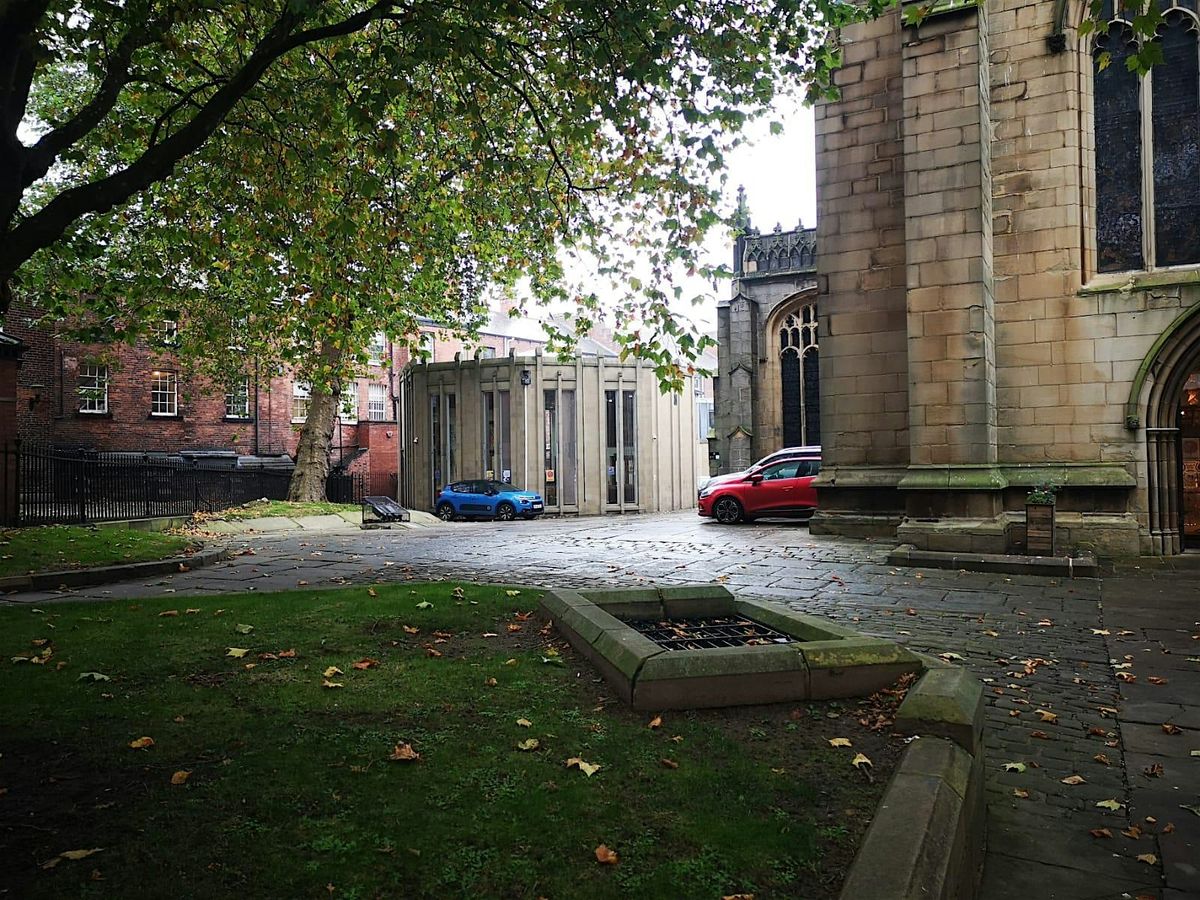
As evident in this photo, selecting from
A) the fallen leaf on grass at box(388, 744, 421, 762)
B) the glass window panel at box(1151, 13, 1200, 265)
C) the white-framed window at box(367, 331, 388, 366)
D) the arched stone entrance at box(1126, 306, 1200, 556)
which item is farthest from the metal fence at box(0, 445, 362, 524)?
the glass window panel at box(1151, 13, 1200, 265)

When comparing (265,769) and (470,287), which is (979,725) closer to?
(265,769)

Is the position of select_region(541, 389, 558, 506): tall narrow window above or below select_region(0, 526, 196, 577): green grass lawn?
above

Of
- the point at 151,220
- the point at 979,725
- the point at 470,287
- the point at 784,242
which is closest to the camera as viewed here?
the point at 979,725

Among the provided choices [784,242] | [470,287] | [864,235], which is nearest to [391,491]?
[470,287]

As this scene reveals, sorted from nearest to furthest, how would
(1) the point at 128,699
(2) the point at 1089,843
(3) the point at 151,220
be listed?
(2) the point at 1089,843
(1) the point at 128,699
(3) the point at 151,220

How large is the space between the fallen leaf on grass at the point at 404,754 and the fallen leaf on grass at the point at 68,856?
1144 millimetres

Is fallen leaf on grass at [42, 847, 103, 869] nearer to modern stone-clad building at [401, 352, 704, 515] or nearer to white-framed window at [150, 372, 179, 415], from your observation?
modern stone-clad building at [401, 352, 704, 515]

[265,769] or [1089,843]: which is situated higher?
[265,769]

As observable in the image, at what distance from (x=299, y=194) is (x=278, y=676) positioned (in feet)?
22.7

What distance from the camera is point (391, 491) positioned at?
35.7 metres

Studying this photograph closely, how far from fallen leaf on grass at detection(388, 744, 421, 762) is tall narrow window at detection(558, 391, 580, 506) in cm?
2395

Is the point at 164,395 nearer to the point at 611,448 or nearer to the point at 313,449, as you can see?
the point at 313,449

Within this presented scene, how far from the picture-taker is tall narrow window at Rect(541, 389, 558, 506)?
2747 cm

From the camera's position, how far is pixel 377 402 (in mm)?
39844
